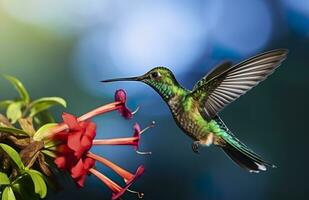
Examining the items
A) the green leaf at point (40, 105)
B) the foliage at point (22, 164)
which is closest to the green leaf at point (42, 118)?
the green leaf at point (40, 105)

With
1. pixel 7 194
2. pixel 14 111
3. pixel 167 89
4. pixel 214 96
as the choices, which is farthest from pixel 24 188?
pixel 214 96

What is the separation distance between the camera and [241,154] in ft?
6.61

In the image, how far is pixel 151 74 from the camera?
183 centimetres

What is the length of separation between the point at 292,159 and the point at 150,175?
1.92 meters

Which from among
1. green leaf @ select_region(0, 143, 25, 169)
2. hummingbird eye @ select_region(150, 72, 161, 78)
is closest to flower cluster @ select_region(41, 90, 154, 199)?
green leaf @ select_region(0, 143, 25, 169)

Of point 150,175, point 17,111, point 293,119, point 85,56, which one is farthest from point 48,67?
point 17,111

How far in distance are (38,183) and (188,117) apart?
594 millimetres

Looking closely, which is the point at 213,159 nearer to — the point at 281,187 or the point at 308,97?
the point at 281,187

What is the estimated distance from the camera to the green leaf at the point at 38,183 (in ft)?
4.96

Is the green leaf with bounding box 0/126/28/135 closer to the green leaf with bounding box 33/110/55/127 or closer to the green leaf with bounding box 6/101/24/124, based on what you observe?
the green leaf with bounding box 6/101/24/124

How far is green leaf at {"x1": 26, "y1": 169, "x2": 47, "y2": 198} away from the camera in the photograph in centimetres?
151

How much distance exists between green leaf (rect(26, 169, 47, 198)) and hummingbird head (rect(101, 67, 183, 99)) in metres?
0.41

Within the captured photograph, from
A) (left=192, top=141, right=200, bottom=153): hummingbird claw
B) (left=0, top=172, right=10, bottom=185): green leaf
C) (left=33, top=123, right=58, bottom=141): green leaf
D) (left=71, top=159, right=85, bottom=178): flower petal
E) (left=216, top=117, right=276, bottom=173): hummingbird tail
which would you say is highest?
(left=33, top=123, right=58, bottom=141): green leaf

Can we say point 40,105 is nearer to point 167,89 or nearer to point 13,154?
point 167,89
